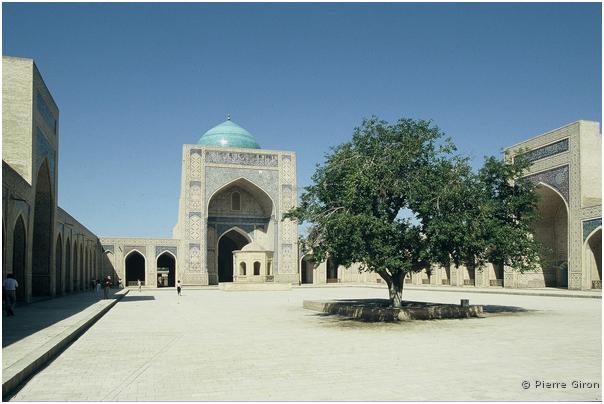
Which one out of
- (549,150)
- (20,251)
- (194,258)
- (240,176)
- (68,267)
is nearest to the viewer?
(20,251)

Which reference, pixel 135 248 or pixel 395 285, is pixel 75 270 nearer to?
pixel 135 248

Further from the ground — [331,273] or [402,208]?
[402,208]

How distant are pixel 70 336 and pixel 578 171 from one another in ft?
76.6

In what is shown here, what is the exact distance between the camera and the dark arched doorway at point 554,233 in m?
29.5

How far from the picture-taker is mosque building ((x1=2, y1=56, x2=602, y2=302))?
58.0 ft

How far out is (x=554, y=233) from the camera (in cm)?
3047

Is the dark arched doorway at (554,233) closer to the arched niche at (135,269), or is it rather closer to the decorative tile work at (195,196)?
the decorative tile work at (195,196)

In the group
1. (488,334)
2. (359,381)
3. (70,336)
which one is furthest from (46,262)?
(359,381)

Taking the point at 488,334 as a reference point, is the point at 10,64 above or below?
above

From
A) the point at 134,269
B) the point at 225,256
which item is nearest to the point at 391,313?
the point at 225,256

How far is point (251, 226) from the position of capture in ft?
135

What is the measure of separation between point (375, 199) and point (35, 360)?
27.3ft

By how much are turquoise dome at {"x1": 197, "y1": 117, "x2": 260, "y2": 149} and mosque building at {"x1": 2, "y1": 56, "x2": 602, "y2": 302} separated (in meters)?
0.09

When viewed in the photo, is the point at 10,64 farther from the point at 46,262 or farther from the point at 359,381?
the point at 359,381
